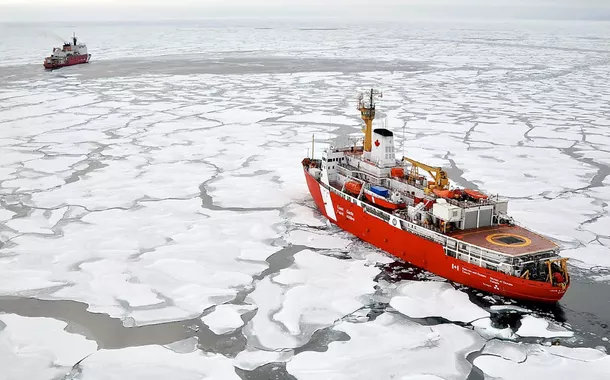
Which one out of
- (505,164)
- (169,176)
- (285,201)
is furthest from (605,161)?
(169,176)

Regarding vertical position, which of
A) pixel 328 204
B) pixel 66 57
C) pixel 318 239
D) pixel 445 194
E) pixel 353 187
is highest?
pixel 66 57

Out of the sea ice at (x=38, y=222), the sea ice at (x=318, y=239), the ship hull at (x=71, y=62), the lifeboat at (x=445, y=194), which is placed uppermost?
the ship hull at (x=71, y=62)

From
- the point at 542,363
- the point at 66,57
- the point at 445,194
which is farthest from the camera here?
the point at 66,57

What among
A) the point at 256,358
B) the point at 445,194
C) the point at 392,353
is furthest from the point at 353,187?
the point at 256,358

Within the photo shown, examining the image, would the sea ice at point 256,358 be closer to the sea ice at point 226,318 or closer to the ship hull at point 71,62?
the sea ice at point 226,318

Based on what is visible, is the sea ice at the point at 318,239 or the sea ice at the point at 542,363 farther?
the sea ice at the point at 318,239

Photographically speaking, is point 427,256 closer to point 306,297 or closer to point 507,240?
point 507,240

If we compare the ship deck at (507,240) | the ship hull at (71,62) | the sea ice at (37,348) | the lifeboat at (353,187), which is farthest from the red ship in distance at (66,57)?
the ship deck at (507,240)
